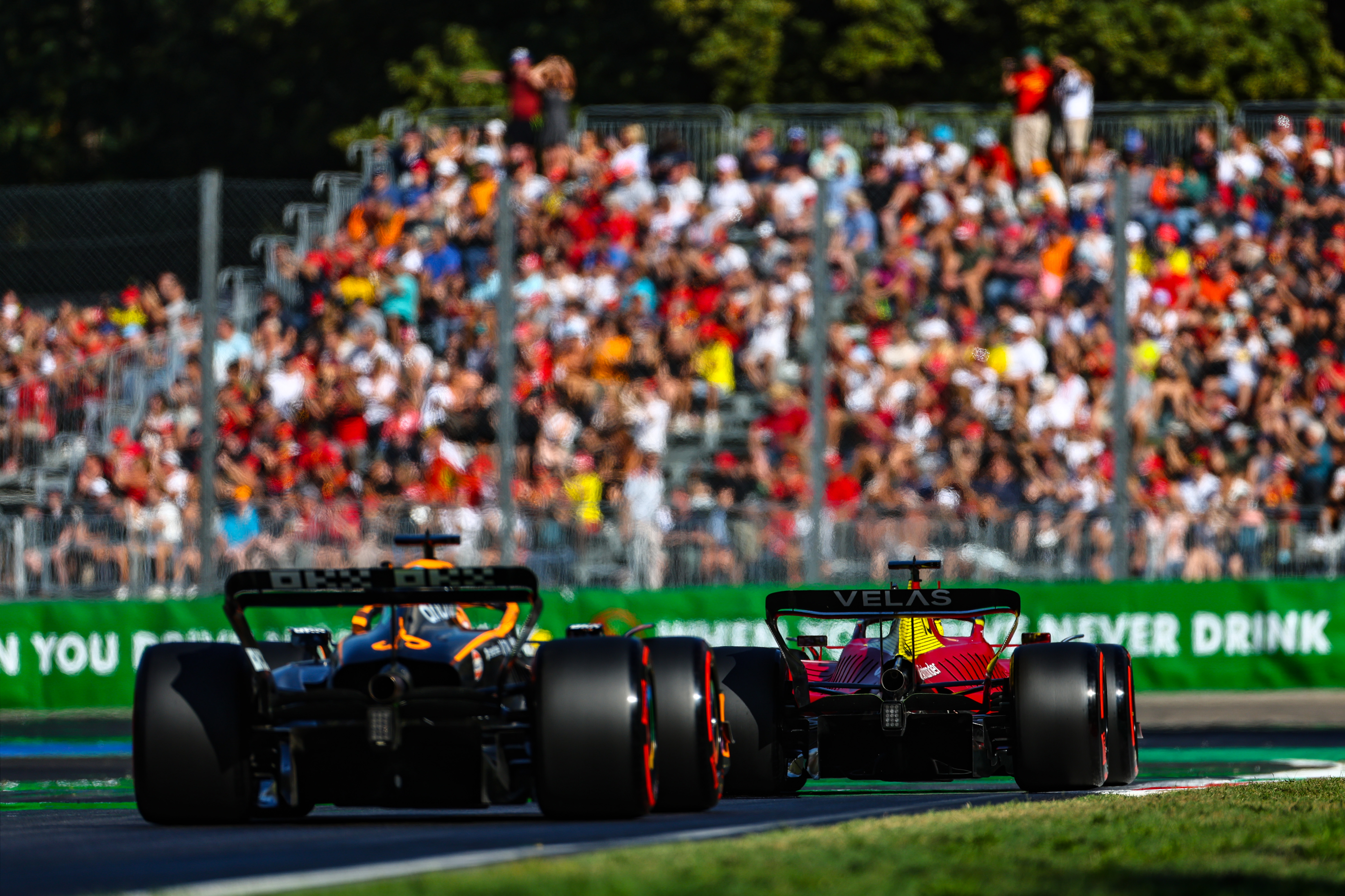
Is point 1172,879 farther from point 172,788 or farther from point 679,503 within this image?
point 679,503

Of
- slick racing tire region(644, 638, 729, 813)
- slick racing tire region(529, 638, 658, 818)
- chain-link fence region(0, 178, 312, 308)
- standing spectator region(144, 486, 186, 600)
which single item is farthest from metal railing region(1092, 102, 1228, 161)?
slick racing tire region(529, 638, 658, 818)

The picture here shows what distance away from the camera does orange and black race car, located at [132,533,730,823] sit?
939 centimetres

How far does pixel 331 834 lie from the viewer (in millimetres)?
9172

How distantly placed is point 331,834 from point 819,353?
10.8 m

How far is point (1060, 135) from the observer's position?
78.8ft

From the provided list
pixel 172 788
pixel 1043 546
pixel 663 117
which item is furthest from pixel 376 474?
pixel 172 788

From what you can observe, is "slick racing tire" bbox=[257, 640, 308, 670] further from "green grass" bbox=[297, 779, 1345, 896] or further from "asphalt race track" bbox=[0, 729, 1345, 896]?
"green grass" bbox=[297, 779, 1345, 896]

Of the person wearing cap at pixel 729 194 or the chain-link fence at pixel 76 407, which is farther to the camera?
the person wearing cap at pixel 729 194

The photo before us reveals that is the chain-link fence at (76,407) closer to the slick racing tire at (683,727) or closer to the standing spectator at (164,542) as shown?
the standing spectator at (164,542)

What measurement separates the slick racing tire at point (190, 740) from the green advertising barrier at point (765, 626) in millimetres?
9750

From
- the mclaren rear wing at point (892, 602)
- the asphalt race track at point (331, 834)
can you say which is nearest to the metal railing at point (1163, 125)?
the asphalt race track at point (331, 834)

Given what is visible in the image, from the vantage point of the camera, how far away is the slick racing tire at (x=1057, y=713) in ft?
37.0

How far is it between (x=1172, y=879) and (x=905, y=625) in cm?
475

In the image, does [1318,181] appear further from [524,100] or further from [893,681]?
[893,681]
